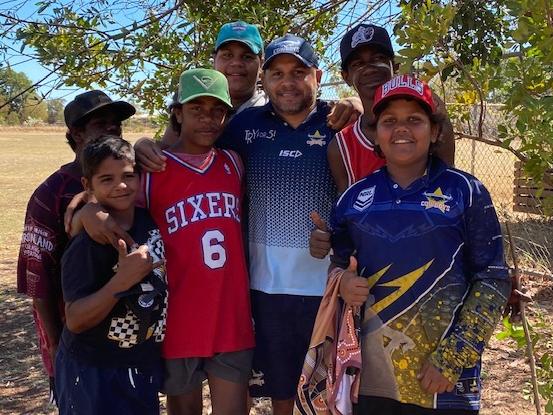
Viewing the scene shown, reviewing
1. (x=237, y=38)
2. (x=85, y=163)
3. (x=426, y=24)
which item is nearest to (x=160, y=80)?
(x=237, y=38)

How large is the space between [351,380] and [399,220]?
2.04ft

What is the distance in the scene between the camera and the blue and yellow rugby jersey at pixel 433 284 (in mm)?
2170

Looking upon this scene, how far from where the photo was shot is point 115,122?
10.0 feet

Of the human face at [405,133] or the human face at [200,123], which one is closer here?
the human face at [405,133]

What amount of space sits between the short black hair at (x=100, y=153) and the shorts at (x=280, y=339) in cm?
90

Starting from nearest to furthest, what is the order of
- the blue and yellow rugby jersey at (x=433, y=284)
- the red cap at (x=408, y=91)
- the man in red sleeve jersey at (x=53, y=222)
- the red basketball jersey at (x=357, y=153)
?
the blue and yellow rugby jersey at (x=433, y=284) → the red cap at (x=408, y=91) → the red basketball jersey at (x=357, y=153) → the man in red sleeve jersey at (x=53, y=222)

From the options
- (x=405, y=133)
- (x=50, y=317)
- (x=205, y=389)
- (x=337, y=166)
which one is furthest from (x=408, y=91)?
(x=205, y=389)

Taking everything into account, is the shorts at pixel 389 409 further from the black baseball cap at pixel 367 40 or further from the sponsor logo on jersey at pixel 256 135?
the black baseball cap at pixel 367 40

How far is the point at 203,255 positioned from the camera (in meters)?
2.71

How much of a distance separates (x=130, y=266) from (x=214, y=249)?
1.53 feet

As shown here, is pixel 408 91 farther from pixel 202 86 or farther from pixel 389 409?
pixel 389 409

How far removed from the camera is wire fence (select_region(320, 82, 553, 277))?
10.6 feet

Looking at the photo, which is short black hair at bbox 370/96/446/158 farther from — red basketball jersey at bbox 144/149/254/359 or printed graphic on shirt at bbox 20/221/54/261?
printed graphic on shirt at bbox 20/221/54/261

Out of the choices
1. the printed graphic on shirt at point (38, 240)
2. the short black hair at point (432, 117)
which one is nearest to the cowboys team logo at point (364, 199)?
the short black hair at point (432, 117)
